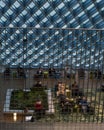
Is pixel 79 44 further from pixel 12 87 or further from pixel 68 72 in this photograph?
pixel 12 87

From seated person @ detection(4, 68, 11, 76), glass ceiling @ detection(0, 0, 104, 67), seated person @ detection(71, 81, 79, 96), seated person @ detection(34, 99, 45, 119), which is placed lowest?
seated person @ detection(34, 99, 45, 119)

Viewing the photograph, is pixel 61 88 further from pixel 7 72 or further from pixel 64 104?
pixel 7 72

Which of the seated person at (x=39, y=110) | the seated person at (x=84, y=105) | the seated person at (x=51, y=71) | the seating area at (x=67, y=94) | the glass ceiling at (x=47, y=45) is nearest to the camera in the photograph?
the glass ceiling at (x=47, y=45)

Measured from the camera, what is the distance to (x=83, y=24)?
2853 cm

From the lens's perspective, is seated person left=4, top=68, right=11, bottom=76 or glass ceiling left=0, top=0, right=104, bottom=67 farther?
seated person left=4, top=68, right=11, bottom=76

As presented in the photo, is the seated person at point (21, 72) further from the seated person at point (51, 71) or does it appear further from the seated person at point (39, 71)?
the seated person at point (51, 71)

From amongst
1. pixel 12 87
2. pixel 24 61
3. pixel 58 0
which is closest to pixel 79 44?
pixel 24 61

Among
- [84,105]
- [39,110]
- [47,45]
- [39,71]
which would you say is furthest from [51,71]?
[84,105]

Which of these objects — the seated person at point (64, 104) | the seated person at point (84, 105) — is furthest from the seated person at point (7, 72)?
the seated person at point (84, 105)

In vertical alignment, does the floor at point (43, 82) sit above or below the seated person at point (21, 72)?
below

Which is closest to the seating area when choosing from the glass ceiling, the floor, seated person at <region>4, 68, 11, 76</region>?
the floor

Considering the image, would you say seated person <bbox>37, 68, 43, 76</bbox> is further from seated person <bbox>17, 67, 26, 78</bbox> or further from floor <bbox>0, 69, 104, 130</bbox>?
seated person <bbox>17, 67, 26, 78</bbox>

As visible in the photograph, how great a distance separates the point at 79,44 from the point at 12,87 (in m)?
1.69

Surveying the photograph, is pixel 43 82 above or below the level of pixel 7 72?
below
